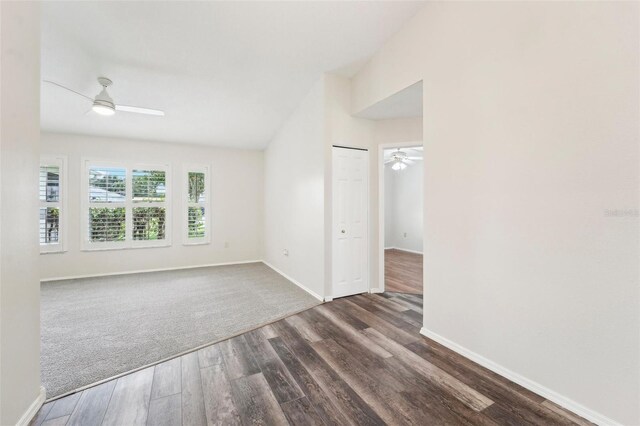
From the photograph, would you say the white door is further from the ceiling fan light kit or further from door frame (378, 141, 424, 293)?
the ceiling fan light kit

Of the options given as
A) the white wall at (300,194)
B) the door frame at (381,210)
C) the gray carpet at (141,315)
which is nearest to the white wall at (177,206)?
the gray carpet at (141,315)

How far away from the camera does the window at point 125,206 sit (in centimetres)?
503

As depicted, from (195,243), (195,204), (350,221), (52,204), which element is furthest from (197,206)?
(350,221)

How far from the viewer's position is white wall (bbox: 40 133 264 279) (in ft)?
15.9

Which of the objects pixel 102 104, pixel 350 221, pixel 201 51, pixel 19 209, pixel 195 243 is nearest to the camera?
pixel 19 209

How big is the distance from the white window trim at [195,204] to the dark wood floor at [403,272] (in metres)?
4.01

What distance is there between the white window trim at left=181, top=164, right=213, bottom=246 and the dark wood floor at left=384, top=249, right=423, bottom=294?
13.1 feet

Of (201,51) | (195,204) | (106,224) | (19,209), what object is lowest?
(106,224)

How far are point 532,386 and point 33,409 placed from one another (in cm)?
323

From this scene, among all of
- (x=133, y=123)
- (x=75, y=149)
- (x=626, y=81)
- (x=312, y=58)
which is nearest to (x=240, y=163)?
(x=133, y=123)

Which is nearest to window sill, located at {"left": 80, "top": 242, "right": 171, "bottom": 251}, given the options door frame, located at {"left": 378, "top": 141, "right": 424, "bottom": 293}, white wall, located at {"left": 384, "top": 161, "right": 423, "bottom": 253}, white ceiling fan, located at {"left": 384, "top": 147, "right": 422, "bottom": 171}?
door frame, located at {"left": 378, "top": 141, "right": 424, "bottom": 293}

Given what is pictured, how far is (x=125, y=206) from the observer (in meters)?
5.25

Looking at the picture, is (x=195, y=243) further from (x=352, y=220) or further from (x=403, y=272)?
(x=403, y=272)

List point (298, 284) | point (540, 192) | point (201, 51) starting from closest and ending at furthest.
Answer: point (540, 192)
point (201, 51)
point (298, 284)
